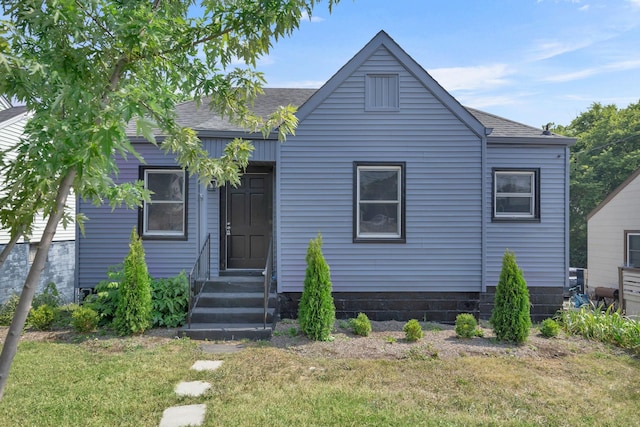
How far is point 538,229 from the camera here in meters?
9.37

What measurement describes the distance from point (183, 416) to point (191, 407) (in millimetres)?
208

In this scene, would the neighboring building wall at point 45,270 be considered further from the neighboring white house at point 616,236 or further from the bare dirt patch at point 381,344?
the neighboring white house at point 616,236

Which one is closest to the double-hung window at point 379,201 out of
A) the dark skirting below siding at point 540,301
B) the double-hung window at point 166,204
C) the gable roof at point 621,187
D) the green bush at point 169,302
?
the dark skirting below siding at point 540,301

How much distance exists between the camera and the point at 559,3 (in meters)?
10.2

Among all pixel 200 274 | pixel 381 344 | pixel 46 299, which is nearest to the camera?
pixel 381 344

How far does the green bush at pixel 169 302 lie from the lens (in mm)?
7493

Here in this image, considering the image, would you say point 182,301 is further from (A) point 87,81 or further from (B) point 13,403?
(A) point 87,81

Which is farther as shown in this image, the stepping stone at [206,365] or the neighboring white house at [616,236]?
the neighboring white house at [616,236]

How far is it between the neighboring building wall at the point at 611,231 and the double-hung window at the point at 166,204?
14739 mm

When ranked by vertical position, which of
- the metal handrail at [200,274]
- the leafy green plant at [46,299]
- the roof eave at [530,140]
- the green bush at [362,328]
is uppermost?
the roof eave at [530,140]

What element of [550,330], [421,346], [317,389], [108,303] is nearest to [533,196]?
[550,330]

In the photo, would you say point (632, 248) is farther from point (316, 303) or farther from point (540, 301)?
point (316, 303)

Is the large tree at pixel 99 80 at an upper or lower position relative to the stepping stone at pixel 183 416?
upper

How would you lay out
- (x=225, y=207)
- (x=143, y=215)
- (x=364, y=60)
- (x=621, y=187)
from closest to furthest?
(x=364, y=60), (x=143, y=215), (x=225, y=207), (x=621, y=187)
